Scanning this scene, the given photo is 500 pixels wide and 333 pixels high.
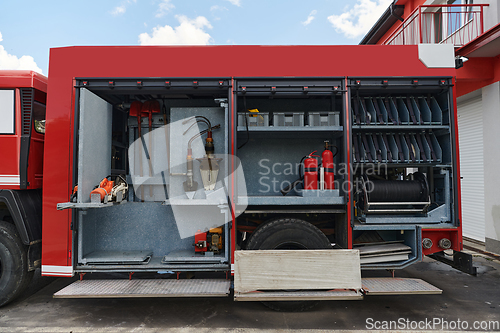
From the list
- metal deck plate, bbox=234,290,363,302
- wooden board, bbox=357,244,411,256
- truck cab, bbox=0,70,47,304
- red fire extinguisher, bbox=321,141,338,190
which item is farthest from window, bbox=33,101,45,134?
wooden board, bbox=357,244,411,256

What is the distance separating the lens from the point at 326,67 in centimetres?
349

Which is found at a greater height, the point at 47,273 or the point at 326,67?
the point at 326,67

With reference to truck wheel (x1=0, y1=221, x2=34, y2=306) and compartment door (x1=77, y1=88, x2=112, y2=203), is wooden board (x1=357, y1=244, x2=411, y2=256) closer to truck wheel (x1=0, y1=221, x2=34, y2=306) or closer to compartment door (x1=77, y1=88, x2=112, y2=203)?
compartment door (x1=77, y1=88, x2=112, y2=203)

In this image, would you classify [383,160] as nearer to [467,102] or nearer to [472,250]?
[472,250]

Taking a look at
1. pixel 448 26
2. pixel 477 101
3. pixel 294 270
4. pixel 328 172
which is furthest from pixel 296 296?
→ pixel 448 26

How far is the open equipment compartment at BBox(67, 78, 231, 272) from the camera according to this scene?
135 inches

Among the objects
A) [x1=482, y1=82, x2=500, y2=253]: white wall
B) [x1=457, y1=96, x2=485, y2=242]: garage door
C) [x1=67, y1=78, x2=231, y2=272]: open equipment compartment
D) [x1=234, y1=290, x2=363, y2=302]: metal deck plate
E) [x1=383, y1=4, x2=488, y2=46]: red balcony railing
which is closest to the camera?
[x1=234, y1=290, x2=363, y2=302]: metal deck plate

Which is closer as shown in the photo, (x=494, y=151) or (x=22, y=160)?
(x=22, y=160)

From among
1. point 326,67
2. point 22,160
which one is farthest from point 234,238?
point 22,160

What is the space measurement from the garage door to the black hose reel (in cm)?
468

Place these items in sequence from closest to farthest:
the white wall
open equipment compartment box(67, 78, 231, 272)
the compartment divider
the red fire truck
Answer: the red fire truck < open equipment compartment box(67, 78, 231, 272) < the compartment divider < the white wall

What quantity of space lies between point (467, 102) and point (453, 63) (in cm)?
488

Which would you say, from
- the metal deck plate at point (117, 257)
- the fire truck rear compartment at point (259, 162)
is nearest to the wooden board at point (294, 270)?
the fire truck rear compartment at point (259, 162)

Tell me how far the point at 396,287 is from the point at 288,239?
1.40 meters
